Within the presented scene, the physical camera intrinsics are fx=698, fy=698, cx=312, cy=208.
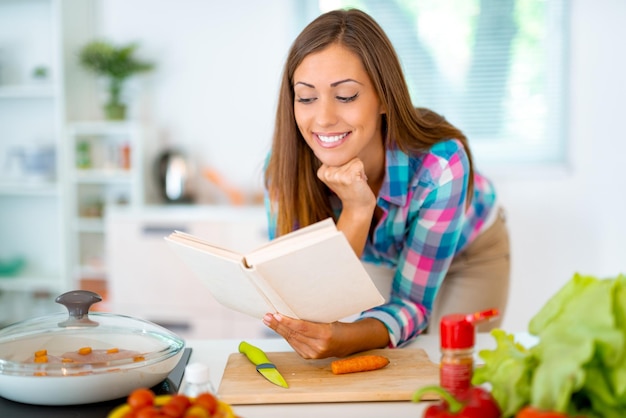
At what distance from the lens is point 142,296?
362 centimetres

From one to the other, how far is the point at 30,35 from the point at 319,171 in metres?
3.10

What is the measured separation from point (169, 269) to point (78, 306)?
237 centimetres

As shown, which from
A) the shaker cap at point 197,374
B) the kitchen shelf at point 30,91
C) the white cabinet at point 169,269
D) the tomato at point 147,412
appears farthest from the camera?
the kitchen shelf at point 30,91

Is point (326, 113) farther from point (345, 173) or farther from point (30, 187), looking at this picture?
point (30, 187)

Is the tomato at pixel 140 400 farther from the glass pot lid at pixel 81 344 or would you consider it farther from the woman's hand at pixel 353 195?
the woman's hand at pixel 353 195

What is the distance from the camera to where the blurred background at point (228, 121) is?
359 cm

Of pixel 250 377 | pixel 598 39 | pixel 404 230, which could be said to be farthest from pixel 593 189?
pixel 250 377

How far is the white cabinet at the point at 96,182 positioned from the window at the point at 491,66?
1468mm

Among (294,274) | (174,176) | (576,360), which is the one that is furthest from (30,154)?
(576,360)

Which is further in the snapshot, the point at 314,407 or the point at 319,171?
the point at 319,171

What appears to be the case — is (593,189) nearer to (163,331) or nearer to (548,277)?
(548,277)

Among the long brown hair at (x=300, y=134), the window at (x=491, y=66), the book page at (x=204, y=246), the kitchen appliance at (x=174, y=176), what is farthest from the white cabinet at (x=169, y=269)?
the book page at (x=204, y=246)

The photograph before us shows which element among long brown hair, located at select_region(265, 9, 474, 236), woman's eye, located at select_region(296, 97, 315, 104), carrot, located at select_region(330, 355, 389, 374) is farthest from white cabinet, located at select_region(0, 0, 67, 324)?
carrot, located at select_region(330, 355, 389, 374)

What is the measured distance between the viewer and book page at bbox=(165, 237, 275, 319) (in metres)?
1.19
